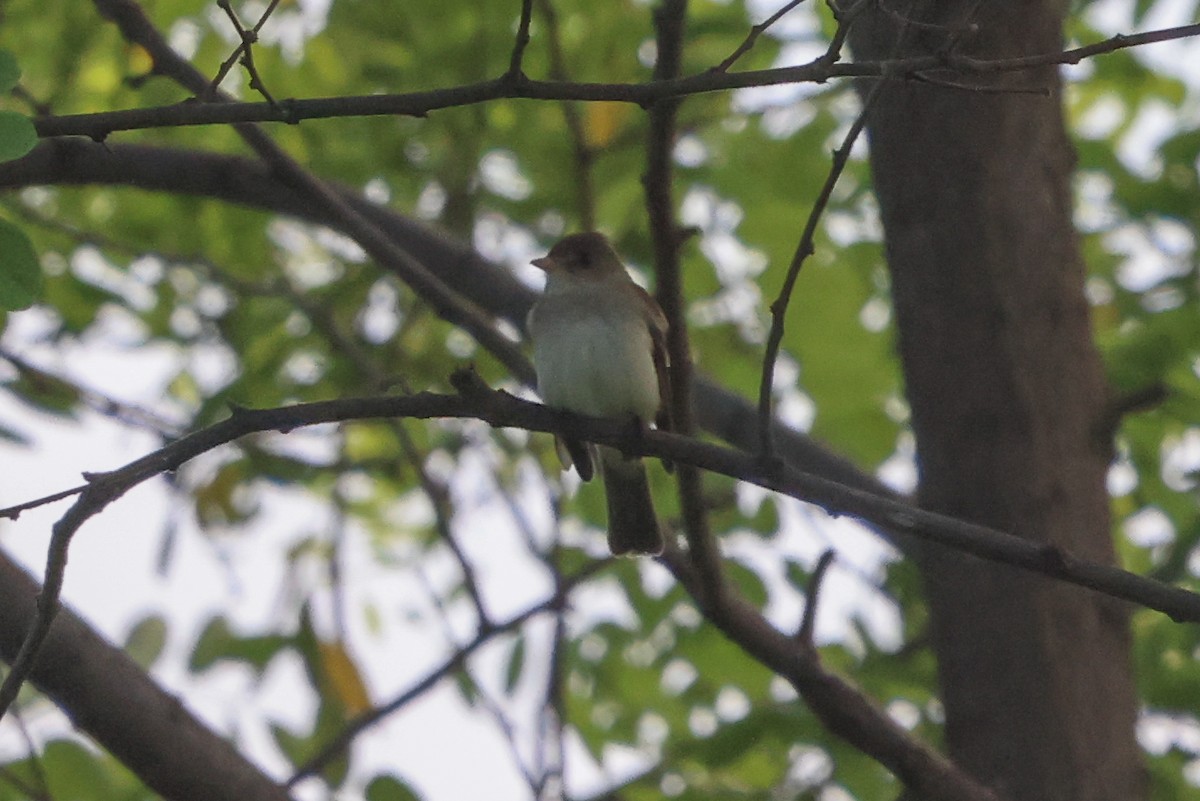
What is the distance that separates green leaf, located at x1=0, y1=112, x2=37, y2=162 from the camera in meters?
2.35

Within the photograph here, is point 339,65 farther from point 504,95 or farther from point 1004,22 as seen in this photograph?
point 504,95

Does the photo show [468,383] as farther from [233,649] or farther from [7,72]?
[233,649]

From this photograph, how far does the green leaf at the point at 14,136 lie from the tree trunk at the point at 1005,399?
85.0 inches

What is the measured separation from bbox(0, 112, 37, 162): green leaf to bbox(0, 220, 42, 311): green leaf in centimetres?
28

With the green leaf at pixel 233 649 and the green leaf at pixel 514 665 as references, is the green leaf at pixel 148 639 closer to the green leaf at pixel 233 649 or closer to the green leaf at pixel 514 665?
the green leaf at pixel 233 649

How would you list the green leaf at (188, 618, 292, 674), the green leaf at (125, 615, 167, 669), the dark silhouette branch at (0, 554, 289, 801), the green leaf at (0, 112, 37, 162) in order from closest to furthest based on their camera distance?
the green leaf at (0, 112, 37, 162) < the dark silhouette branch at (0, 554, 289, 801) < the green leaf at (188, 618, 292, 674) < the green leaf at (125, 615, 167, 669)

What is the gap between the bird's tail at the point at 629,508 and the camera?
14.3ft

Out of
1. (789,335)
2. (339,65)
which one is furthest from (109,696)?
(339,65)

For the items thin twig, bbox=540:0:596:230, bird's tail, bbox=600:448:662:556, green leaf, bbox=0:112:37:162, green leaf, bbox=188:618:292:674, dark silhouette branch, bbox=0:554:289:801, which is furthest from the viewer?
green leaf, bbox=188:618:292:674

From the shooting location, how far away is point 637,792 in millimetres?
4434

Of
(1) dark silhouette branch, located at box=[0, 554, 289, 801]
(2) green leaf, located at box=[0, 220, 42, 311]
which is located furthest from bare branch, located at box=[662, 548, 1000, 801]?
(2) green leaf, located at box=[0, 220, 42, 311]

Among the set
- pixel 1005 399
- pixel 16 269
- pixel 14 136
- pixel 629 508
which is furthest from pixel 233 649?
pixel 14 136

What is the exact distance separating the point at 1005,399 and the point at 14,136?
8.19 ft

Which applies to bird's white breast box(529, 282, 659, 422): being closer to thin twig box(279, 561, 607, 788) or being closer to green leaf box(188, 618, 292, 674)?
thin twig box(279, 561, 607, 788)
